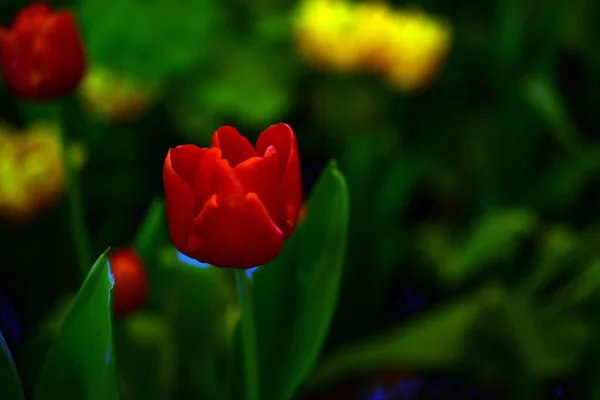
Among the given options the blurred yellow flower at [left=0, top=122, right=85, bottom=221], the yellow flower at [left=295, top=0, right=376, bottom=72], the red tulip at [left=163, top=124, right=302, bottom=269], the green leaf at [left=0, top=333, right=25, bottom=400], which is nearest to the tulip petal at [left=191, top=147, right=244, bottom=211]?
the red tulip at [left=163, top=124, right=302, bottom=269]

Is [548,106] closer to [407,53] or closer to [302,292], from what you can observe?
[407,53]

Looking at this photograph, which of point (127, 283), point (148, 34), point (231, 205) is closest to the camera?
point (231, 205)

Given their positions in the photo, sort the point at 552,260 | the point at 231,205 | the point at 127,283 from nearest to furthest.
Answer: the point at 231,205, the point at 127,283, the point at 552,260

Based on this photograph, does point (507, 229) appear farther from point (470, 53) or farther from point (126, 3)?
point (126, 3)

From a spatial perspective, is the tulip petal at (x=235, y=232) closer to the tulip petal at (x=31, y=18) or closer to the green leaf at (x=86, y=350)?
the green leaf at (x=86, y=350)

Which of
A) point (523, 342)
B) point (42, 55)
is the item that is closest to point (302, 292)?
point (42, 55)

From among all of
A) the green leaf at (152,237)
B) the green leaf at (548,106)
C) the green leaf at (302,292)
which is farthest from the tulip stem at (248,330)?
the green leaf at (548,106)
